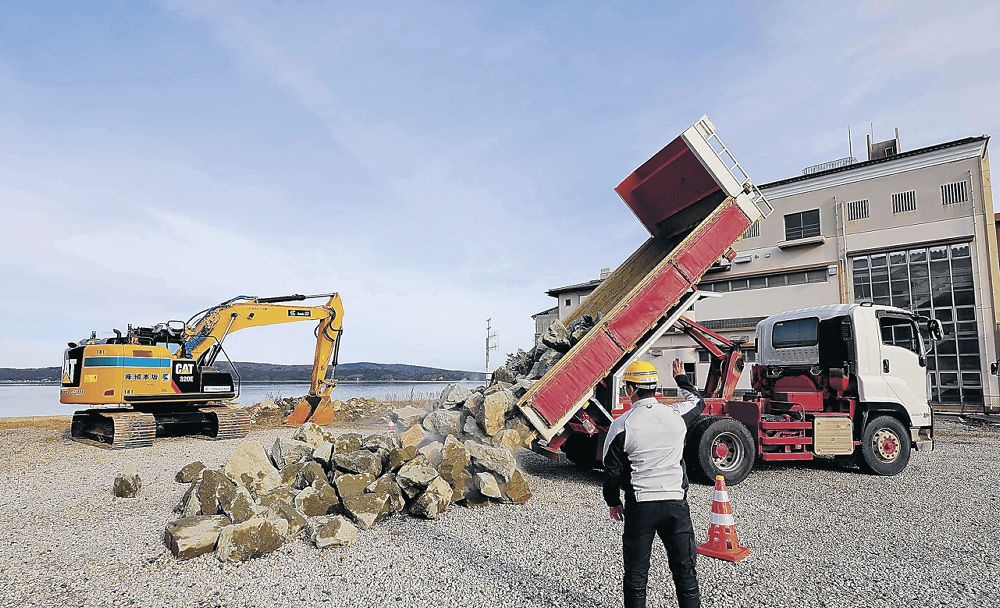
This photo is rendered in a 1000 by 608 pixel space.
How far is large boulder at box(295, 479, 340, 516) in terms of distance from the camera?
5902 mm

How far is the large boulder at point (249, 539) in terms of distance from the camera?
4.77 meters

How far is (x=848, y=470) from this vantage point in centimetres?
887

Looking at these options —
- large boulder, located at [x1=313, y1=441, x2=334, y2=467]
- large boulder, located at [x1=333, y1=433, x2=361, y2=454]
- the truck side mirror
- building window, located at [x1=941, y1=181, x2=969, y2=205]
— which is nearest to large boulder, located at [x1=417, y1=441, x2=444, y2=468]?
large boulder, located at [x1=333, y1=433, x2=361, y2=454]

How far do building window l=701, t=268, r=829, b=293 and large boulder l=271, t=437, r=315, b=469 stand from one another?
22012mm

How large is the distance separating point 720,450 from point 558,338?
8.46 ft

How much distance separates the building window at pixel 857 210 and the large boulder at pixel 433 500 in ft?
72.5

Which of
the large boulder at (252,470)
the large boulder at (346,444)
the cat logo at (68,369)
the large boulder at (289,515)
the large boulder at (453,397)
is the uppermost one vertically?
the cat logo at (68,369)

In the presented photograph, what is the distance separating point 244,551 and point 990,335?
2363 centimetres

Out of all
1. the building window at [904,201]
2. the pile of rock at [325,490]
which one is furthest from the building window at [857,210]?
the pile of rock at [325,490]

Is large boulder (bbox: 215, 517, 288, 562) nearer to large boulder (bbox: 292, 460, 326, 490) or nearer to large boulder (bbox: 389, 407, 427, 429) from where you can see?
large boulder (bbox: 292, 460, 326, 490)

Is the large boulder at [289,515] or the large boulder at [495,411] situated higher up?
the large boulder at [495,411]

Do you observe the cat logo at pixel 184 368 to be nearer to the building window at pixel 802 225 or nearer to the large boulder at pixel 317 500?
the large boulder at pixel 317 500

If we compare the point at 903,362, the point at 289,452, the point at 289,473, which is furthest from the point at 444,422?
the point at 903,362

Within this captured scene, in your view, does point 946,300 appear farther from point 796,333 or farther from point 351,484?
point 351,484
